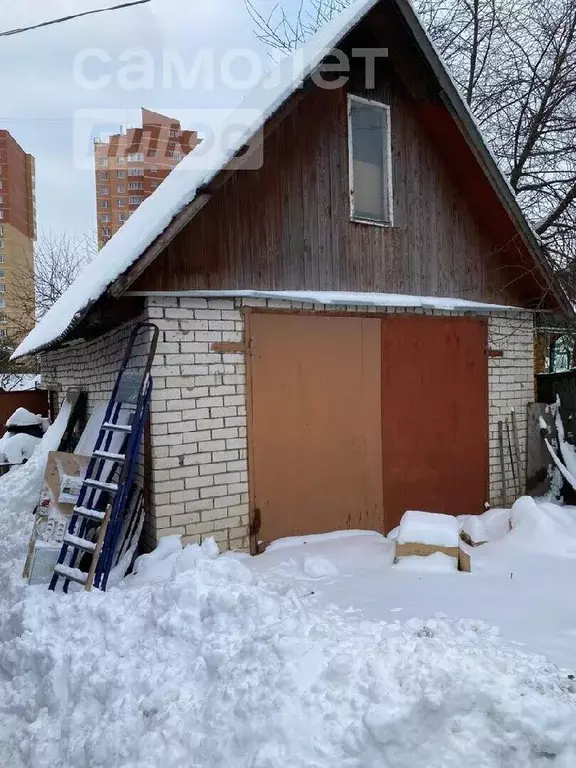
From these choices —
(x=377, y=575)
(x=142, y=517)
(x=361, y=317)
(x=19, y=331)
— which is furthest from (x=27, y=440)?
(x=19, y=331)

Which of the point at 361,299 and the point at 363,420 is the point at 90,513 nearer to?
the point at 363,420

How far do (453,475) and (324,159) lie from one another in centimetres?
377

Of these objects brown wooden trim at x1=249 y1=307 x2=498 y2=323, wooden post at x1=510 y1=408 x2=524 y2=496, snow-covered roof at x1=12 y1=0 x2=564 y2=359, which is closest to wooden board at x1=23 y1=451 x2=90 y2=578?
snow-covered roof at x1=12 y1=0 x2=564 y2=359

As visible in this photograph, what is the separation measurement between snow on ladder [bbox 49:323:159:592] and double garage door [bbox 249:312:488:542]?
1032mm

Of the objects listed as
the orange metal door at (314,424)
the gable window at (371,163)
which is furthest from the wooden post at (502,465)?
the gable window at (371,163)

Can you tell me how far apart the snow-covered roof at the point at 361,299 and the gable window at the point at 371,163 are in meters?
0.82

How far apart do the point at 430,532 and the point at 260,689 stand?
7.24ft

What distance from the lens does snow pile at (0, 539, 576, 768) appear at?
2373 millimetres

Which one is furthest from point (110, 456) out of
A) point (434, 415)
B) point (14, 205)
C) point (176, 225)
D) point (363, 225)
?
point (14, 205)

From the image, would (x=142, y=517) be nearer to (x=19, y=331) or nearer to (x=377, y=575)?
(x=377, y=575)

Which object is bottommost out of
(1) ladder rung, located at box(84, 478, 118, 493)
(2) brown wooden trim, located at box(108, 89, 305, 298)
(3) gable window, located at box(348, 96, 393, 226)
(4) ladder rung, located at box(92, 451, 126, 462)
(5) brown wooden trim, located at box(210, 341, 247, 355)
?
(1) ladder rung, located at box(84, 478, 118, 493)

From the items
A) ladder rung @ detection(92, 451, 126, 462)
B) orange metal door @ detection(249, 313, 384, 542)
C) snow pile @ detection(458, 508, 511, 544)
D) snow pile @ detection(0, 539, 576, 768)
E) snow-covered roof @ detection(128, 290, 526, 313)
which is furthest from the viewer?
snow pile @ detection(458, 508, 511, 544)

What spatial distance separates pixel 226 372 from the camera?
16.3ft

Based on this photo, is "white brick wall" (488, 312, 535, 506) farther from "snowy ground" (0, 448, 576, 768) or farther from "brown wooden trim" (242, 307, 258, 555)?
"brown wooden trim" (242, 307, 258, 555)
